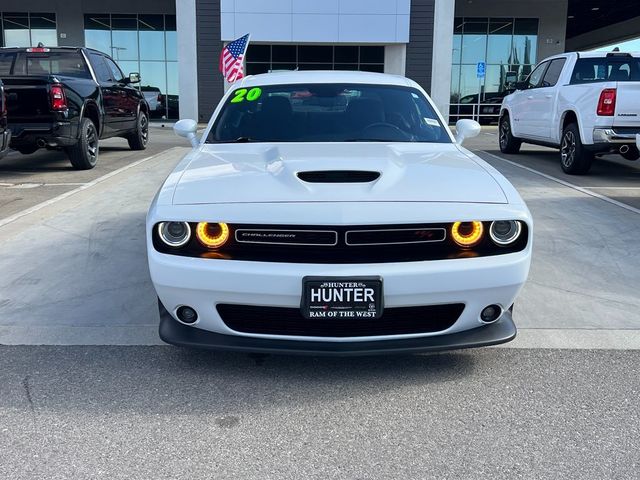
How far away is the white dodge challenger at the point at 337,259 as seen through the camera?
301cm

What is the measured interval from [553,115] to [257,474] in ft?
31.5

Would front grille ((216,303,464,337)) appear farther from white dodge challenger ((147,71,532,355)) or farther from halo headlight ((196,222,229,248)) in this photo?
halo headlight ((196,222,229,248))

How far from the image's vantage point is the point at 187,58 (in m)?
24.5

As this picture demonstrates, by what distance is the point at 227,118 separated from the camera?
189 inches

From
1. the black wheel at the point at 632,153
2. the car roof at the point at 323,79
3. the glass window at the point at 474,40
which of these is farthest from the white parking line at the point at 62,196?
the glass window at the point at 474,40

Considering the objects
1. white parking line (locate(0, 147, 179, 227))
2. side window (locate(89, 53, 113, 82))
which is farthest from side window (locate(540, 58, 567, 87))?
side window (locate(89, 53, 113, 82))

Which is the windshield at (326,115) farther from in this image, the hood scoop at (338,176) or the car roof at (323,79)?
the hood scoop at (338,176)

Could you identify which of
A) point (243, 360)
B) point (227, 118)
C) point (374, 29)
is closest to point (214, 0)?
point (374, 29)

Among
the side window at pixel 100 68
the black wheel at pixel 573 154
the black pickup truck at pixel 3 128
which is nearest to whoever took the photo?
the black pickup truck at pixel 3 128

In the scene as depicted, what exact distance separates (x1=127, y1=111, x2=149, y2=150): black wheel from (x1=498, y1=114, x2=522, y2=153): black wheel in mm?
7633

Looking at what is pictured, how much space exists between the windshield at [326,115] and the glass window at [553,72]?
688cm

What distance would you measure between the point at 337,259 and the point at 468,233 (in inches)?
A: 26.4

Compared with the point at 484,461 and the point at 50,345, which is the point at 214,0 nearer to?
the point at 50,345

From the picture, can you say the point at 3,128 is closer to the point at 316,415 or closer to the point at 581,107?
the point at 316,415
